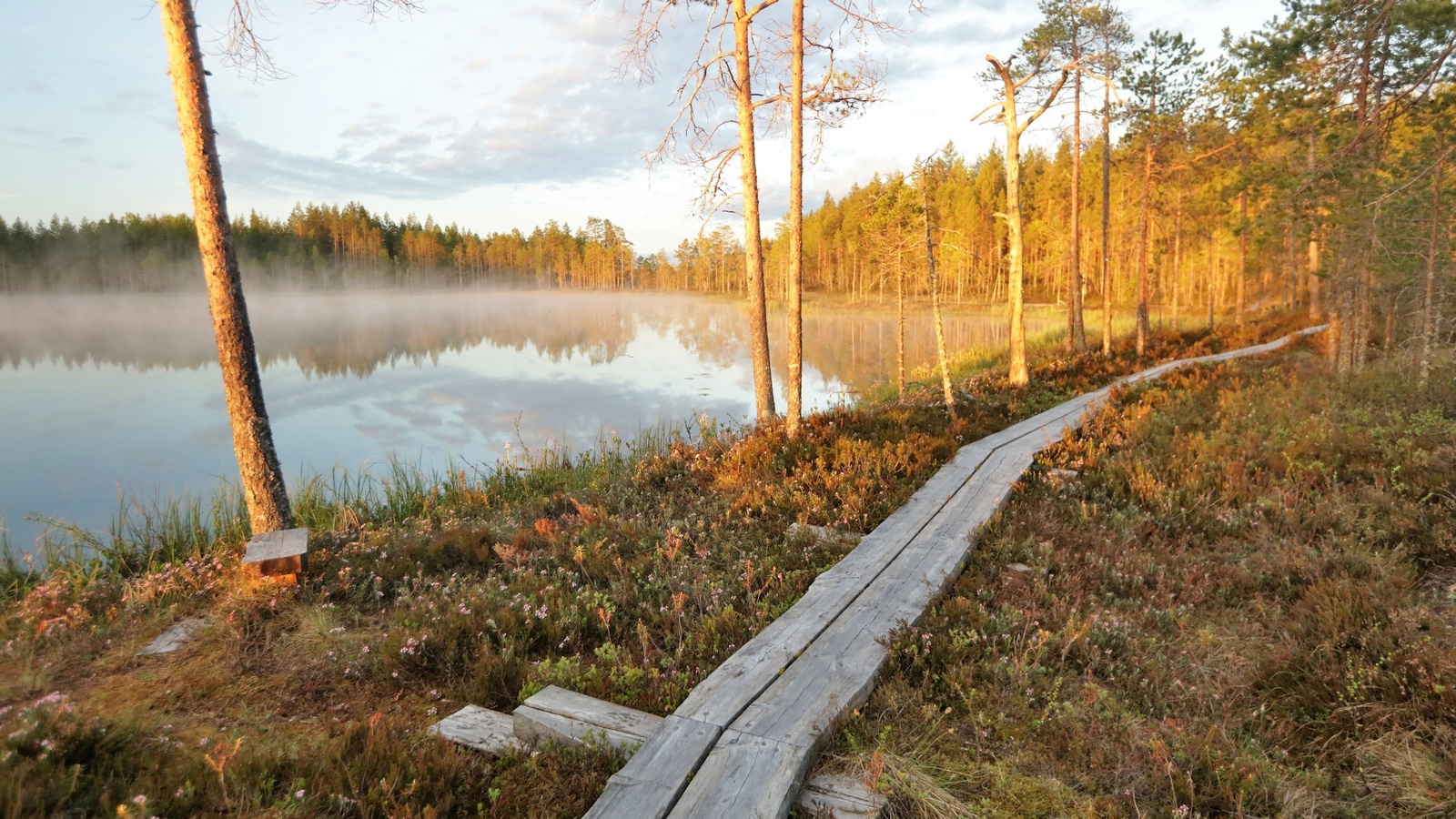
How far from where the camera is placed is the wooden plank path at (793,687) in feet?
10.2

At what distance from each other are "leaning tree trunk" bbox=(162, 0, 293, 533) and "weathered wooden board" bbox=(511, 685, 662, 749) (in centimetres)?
459

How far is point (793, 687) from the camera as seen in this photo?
158 inches

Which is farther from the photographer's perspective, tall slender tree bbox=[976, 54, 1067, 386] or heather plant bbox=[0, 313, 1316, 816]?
tall slender tree bbox=[976, 54, 1067, 386]

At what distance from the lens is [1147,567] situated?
5934 mm

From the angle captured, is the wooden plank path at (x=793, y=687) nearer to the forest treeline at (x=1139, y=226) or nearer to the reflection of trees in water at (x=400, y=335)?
the forest treeline at (x=1139, y=226)

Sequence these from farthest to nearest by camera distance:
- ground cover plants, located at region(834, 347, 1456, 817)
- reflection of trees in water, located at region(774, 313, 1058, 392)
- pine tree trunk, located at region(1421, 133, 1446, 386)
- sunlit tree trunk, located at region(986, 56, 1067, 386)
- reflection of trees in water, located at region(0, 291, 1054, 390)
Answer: reflection of trees in water, located at region(0, 291, 1054, 390) → reflection of trees in water, located at region(774, 313, 1058, 392) → sunlit tree trunk, located at region(986, 56, 1067, 386) → pine tree trunk, located at region(1421, 133, 1446, 386) → ground cover plants, located at region(834, 347, 1456, 817)

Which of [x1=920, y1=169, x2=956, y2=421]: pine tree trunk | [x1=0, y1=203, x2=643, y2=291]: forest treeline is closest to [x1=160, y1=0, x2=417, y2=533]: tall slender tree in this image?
[x1=920, y1=169, x2=956, y2=421]: pine tree trunk

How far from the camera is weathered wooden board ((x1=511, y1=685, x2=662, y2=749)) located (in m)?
3.69

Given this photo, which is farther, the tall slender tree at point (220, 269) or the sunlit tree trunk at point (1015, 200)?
the sunlit tree trunk at point (1015, 200)

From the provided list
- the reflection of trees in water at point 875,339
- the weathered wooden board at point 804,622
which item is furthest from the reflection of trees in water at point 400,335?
the weathered wooden board at point 804,622

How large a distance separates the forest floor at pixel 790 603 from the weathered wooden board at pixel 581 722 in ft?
0.47

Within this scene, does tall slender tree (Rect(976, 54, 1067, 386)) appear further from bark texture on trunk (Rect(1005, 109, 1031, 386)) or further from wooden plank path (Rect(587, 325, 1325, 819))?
wooden plank path (Rect(587, 325, 1325, 819))

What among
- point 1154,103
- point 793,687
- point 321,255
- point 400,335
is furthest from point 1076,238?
point 321,255

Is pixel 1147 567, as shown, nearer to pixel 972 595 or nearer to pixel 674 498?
pixel 972 595
